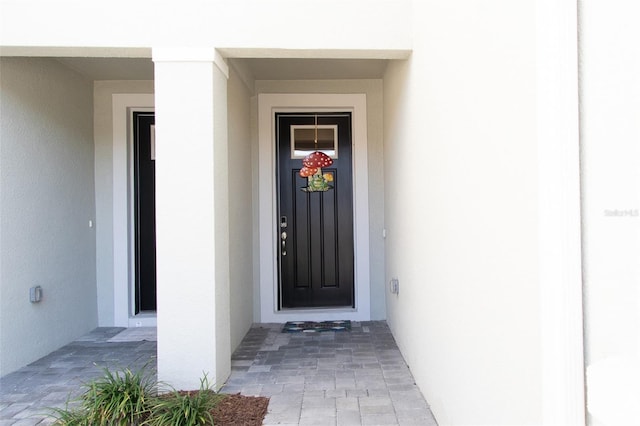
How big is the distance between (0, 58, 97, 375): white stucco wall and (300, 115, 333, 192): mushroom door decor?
2353 mm

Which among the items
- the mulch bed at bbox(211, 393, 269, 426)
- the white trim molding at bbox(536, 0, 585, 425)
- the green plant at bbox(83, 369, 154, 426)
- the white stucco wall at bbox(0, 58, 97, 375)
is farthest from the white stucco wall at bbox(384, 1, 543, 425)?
the white stucco wall at bbox(0, 58, 97, 375)

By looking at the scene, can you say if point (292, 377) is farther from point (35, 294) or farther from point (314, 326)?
point (35, 294)

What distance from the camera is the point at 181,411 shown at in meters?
2.13

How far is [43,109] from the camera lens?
11.5 feet

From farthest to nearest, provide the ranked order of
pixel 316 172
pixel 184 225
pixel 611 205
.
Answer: pixel 316 172 < pixel 184 225 < pixel 611 205

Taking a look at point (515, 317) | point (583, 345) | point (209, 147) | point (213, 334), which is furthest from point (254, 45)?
point (583, 345)

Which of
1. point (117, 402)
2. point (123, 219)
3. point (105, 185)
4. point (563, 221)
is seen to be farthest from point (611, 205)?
point (105, 185)

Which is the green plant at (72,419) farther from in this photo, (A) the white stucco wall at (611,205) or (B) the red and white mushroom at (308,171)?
(B) the red and white mushroom at (308,171)

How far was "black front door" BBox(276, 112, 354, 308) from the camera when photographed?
15.1 ft

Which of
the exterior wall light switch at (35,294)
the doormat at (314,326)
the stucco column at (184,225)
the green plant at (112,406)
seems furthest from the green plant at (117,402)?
the doormat at (314,326)

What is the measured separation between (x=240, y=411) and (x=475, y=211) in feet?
5.96

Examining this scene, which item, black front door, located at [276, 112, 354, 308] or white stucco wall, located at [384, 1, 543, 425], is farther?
black front door, located at [276, 112, 354, 308]

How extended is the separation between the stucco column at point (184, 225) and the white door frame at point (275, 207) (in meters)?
1.83

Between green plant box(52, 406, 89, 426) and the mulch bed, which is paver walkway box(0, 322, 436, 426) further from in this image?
green plant box(52, 406, 89, 426)
